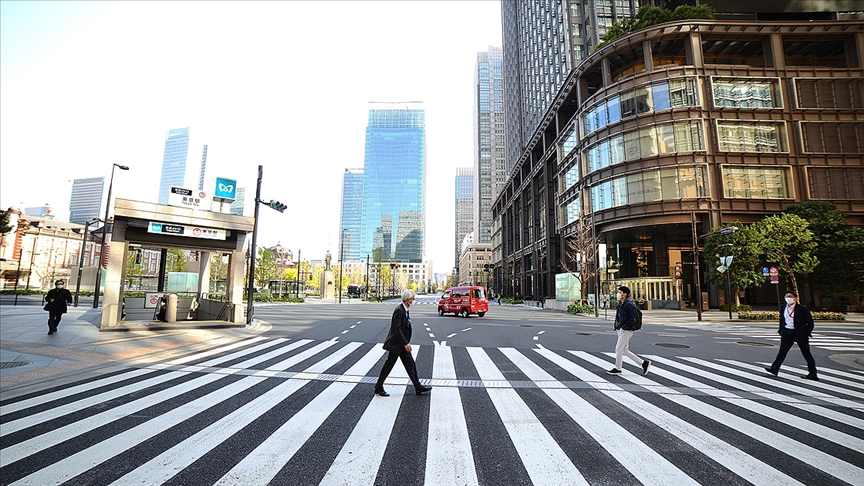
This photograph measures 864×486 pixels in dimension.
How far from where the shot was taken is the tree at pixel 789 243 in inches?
1107

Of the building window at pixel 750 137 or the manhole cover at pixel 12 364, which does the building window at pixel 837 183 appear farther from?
the manhole cover at pixel 12 364

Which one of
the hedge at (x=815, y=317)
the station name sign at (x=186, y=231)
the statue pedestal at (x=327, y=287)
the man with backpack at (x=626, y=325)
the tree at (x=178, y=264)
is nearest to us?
the man with backpack at (x=626, y=325)

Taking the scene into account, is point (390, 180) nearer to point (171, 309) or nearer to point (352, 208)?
point (352, 208)

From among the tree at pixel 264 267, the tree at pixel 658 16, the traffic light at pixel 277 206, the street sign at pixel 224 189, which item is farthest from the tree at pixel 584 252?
the tree at pixel 264 267

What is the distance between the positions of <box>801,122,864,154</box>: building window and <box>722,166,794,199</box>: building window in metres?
3.49

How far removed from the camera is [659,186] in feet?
117

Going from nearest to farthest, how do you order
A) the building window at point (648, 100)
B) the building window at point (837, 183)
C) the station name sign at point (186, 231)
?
the station name sign at point (186, 231) < the building window at point (837, 183) < the building window at point (648, 100)

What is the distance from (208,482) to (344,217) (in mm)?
182153

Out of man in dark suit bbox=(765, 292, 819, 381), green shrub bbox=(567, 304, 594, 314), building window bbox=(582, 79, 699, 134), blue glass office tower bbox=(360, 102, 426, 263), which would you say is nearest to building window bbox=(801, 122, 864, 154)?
building window bbox=(582, 79, 699, 134)

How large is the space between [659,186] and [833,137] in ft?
53.2

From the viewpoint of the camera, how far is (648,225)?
118 ft

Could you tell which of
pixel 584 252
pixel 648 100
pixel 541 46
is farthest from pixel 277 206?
pixel 541 46

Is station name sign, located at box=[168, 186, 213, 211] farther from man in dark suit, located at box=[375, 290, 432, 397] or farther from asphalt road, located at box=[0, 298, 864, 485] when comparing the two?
man in dark suit, located at box=[375, 290, 432, 397]

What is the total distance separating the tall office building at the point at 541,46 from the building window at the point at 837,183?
101 feet
